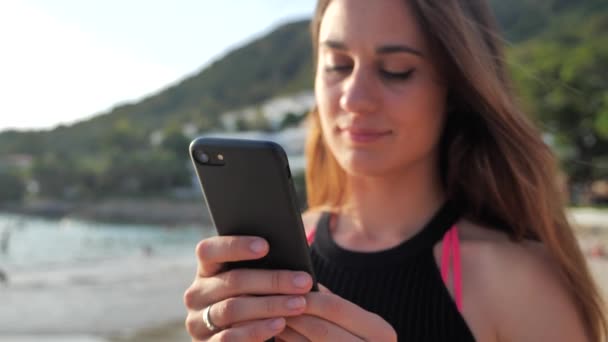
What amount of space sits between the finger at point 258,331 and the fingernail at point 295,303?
27 millimetres

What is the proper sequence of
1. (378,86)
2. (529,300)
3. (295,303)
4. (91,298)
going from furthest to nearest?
(91,298)
(378,86)
(529,300)
(295,303)

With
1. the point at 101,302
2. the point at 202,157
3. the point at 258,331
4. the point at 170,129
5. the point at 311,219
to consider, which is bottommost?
the point at 170,129

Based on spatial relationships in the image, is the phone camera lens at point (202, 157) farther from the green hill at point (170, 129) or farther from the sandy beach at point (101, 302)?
the green hill at point (170, 129)

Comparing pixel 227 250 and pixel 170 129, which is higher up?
pixel 227 250

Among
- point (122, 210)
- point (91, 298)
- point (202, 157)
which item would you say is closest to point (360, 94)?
point (202, 157)

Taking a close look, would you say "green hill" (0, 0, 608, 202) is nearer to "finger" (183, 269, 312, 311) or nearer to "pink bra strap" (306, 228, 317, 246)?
"pink bra strap" (306, 228, 317, 246)

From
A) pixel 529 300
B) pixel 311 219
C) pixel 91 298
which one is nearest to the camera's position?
pixel 529 300

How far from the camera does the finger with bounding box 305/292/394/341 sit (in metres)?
0.96

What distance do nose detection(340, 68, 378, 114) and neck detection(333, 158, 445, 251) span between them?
230 mm

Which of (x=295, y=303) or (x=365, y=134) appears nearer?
(x=295, y=303)

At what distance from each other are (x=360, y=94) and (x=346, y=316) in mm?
536

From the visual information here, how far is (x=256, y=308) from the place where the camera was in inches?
38.1

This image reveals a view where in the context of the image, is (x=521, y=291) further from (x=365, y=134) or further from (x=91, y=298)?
(x=91, y=298)

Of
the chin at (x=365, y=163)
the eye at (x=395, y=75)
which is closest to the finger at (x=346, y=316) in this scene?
the chin at (x=365, y=163)
